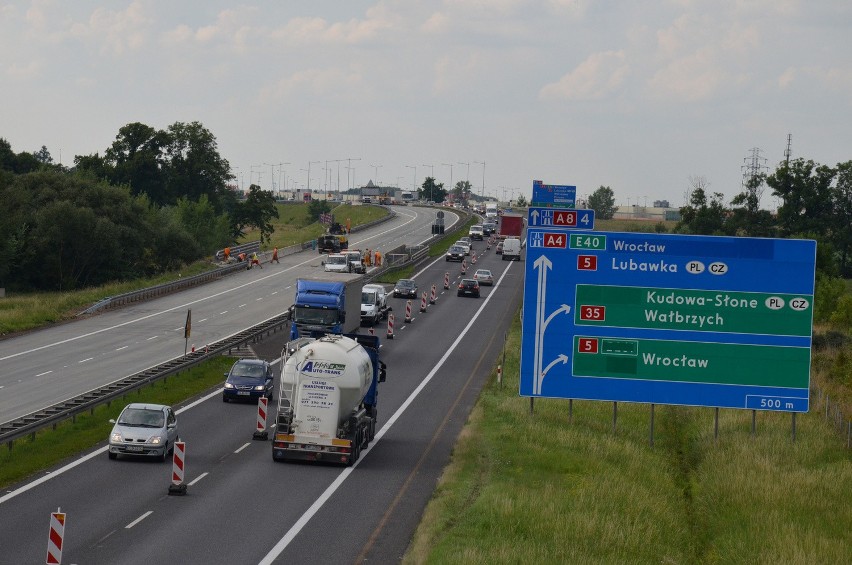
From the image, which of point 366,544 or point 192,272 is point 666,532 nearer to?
point 366,544

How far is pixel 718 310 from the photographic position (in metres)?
36.4

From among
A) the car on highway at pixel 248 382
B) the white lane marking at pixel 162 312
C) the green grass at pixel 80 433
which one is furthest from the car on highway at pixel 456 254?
the car on highway at pixel 248 382

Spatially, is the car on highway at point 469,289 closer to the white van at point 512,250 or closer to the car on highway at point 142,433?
the white van at point 512,250

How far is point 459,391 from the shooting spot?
51.8 m

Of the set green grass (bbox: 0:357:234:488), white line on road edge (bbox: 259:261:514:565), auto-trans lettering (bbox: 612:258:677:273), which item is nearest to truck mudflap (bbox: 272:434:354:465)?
white line on road edge (bbox: 259:261:514:565)

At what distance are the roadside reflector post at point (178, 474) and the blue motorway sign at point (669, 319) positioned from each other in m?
11.8

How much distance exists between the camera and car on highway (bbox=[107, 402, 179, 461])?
33.9 meters

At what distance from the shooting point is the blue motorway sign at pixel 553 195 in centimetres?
7475

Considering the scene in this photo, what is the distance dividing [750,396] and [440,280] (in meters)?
62.8

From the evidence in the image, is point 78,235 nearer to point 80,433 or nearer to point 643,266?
point 80,433

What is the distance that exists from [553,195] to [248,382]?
35.9m

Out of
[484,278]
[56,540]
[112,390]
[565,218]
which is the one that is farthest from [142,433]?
[484,278]

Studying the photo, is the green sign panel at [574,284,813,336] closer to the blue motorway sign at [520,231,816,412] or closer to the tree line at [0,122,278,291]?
the blue motorway sign at [520,231,816,412]

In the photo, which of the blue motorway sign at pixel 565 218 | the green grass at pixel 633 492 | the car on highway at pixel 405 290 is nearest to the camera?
the green grass at pixel 633 492
